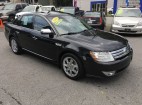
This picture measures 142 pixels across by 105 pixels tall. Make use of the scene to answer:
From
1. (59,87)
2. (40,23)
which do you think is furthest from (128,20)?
(59,87)

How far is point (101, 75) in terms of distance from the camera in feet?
13.1

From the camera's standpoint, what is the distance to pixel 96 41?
429 centimetres

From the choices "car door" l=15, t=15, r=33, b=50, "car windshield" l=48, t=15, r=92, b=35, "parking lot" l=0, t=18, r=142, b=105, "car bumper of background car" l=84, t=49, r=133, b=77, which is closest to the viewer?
"parking lot" l=0, t=18, r=142, b=105

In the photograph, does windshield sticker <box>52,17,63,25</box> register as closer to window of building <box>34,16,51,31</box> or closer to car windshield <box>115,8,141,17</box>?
window of building <box>34,16,51,31</box>

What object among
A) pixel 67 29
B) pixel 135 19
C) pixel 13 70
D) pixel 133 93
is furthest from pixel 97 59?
pixel 135 19

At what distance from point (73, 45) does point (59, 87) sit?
3.20 feet

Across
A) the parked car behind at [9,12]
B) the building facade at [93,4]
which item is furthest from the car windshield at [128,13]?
the building facade at [93,4]

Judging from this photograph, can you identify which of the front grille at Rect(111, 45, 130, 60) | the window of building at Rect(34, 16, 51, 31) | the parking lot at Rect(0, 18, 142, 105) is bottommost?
the parking lot at Rect(0, 18, 142, 105)

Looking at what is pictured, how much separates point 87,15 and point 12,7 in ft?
27.1

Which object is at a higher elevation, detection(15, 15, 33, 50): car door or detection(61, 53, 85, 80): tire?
detection(15, 15, 33, 50): car door

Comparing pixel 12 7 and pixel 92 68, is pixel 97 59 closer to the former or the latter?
pixel 92 68

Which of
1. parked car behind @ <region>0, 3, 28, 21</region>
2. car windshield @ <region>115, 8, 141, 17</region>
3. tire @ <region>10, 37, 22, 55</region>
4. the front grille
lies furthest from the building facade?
the front grille

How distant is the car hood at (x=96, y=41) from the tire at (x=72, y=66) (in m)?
0.36

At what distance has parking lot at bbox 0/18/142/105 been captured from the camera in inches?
141
